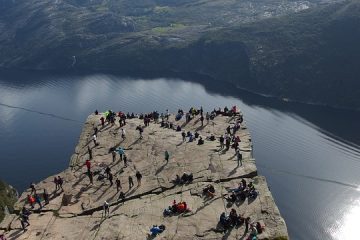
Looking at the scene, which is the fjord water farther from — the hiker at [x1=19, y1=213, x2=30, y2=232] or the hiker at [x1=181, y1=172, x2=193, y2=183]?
the hiker at [x1=19, y1=213, x2=30, y2=232]

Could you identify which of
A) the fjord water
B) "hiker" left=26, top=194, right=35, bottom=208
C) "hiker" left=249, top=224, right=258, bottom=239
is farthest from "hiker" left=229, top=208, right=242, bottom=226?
the fjord water

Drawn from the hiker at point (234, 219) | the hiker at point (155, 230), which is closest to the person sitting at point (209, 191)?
the hiker at point (234, 219)

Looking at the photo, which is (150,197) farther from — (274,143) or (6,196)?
(274,143)

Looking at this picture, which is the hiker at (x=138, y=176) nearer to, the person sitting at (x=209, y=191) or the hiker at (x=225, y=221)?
the person sitting at (x=209, y=191)

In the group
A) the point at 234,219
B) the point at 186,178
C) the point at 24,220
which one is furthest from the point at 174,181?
the point at 24,220

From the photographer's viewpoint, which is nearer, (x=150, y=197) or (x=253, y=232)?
(x=253, y=232)

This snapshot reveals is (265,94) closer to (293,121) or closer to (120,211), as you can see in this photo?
(293,121)
